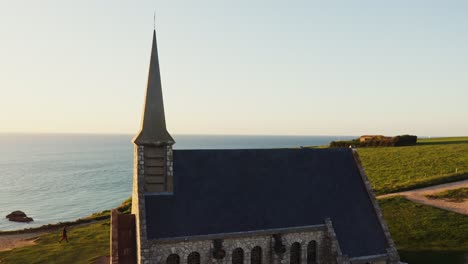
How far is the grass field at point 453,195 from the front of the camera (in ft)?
153

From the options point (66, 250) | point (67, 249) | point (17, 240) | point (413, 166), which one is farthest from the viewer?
point (413, 166)

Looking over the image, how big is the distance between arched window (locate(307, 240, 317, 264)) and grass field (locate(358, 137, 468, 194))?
1286 inches

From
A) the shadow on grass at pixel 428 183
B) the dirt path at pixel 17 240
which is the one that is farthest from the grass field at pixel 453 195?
the dirt path at pixel 17 240

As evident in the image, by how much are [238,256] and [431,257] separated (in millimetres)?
19168

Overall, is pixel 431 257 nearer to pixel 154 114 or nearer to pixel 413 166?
pixel 154 114

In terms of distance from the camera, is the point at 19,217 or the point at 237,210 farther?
the point at 19,217

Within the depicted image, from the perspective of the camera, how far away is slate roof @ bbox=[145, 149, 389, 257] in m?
22.7

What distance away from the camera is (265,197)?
82.6ft

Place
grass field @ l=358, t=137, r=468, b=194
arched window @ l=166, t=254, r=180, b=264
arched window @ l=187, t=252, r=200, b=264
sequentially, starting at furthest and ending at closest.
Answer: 1. grass field @ l=358, t=137, r=468, b=194
2. arched window @ l=187, t=252, r=200, b=264
3. arched window @ l=166, t=254, r=180, b=264

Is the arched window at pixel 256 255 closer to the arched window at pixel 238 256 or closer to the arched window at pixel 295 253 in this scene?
the arched window at pixel 238 256

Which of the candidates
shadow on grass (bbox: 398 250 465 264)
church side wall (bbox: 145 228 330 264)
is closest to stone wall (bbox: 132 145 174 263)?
church side wall (bbox: 145 228 330 264)

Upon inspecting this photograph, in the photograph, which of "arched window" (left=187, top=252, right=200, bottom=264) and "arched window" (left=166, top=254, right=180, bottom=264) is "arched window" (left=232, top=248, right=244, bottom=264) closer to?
"arched window" (left=187, top=252, right=200, bottom=264)

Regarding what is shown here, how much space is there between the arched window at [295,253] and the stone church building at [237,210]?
71mm

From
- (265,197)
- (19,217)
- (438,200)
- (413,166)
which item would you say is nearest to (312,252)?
(265,197)
